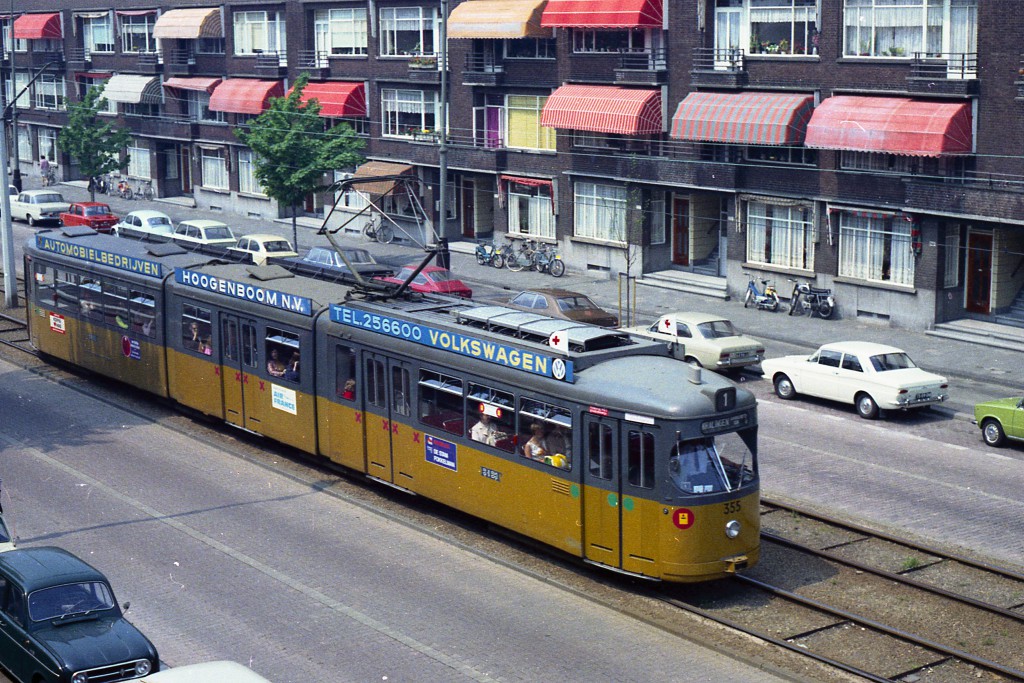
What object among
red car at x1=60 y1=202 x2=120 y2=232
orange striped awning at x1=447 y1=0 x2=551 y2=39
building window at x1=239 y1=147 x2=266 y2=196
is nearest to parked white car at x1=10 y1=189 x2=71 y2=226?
red car at x1=60 y1=202 x2=120 y2=232

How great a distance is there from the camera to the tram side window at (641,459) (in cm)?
1655

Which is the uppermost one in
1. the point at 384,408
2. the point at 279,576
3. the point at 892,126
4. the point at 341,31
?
the point at 341,31

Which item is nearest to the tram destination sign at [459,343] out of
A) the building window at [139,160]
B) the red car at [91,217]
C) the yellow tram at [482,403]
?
the yellow tram at [482,403]

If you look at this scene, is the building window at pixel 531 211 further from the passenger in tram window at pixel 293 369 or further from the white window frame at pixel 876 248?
the passenger in tram window at pixel 293 369

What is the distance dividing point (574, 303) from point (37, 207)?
3364 cm

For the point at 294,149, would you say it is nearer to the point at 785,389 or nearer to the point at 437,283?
the point at 437,283

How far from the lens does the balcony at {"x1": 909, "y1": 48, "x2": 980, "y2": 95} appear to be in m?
35.0

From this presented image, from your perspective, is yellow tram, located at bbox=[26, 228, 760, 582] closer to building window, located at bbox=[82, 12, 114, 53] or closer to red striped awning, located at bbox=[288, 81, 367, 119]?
red striped awning, located at bbox=[288, 81, 367, 119]

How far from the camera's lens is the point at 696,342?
31.8 m

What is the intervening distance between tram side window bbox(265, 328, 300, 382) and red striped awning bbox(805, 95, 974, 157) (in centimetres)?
1965

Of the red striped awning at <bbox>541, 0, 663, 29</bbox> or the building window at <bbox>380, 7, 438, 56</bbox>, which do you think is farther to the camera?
the building window at <bbox>380, 7, 438, 56</bbox>

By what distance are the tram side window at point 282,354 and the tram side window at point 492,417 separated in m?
5.01

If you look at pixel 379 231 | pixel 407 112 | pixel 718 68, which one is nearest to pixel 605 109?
pixel 718 68

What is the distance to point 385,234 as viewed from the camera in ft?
181
